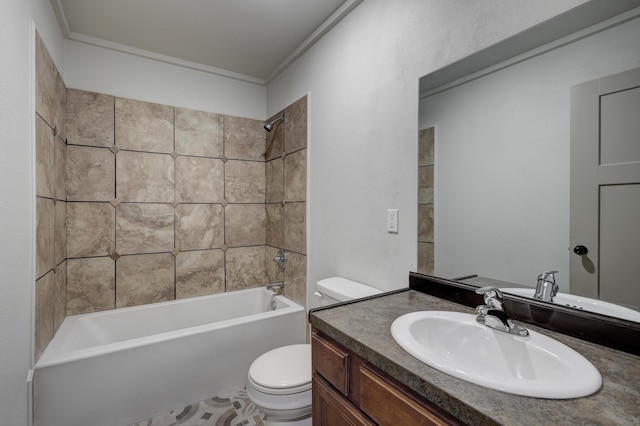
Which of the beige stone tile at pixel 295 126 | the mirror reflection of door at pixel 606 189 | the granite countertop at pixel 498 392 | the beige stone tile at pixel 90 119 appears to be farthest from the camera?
the beige stone tile at pixel 295 126

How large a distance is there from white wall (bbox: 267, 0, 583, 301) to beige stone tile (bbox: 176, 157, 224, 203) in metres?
1.00

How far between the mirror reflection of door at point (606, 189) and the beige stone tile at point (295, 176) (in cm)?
168

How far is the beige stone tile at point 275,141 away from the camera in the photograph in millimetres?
2660

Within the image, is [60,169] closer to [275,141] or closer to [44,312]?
[44,312]

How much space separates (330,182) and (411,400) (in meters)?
1.48

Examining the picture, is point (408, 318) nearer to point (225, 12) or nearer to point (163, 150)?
point (225, 12)

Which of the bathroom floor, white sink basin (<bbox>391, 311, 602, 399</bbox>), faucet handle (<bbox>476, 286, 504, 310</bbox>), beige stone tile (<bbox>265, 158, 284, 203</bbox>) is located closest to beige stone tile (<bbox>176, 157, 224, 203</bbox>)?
beige stone tile (<bbox>265, 158, 284, 203</bbox>)

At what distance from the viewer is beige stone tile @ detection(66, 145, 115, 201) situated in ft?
7.10

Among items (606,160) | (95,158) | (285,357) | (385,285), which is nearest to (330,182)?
(385,285)

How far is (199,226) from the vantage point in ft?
8.70

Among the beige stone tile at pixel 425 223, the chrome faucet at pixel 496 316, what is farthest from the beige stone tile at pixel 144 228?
the chrome faucet at pixel 496 316

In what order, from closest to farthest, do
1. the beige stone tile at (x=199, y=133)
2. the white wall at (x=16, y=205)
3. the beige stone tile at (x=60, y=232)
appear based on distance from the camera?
the white wall at (x=16, y=205), the beige stone tile at (x=60, y=232), the beige stone tile at (x=199, y=133)

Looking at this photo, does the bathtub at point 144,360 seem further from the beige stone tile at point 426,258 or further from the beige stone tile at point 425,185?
the beige stone tile at point 425,185

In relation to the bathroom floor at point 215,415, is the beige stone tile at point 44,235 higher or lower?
higher
